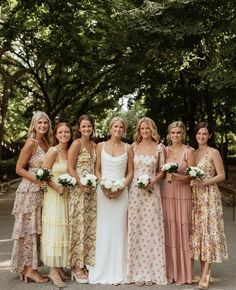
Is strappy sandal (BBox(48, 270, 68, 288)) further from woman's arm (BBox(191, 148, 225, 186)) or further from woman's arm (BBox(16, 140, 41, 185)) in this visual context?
woman's arm (BBox(191, 148, 225, 186))

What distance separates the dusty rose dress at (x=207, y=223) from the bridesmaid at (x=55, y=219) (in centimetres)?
188

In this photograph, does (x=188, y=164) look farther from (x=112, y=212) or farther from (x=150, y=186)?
(x=112, y=212)

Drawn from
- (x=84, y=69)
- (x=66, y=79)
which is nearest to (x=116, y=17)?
(x=84, y=69)

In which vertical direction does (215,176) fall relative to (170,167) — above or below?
below

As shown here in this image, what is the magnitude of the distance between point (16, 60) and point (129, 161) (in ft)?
71.7

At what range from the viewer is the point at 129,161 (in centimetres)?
727

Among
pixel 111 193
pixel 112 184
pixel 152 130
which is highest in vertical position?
pixel 152 130

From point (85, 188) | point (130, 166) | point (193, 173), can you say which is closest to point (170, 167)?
point (193, 173)

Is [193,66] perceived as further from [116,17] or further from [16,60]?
[16,60]

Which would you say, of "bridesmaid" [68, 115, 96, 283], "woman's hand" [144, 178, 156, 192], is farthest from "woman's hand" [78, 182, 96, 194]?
"woman's hand" [144, 178, 156, 192]

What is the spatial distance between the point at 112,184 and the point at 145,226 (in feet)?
2.83

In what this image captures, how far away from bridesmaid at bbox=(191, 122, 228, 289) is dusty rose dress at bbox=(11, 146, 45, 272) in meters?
2.28

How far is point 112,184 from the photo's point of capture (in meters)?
6.95

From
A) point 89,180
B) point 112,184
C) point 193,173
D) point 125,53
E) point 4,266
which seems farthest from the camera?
point 125,53
